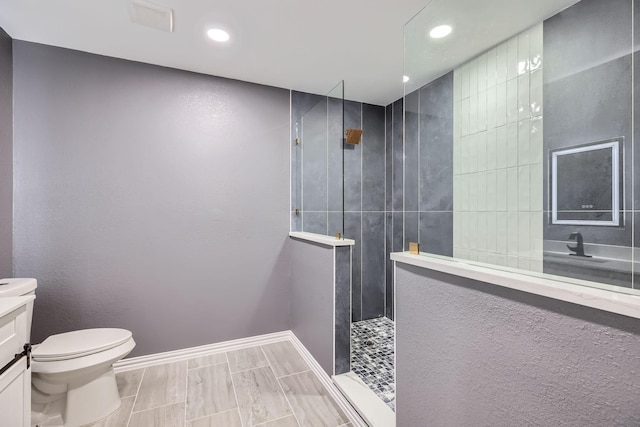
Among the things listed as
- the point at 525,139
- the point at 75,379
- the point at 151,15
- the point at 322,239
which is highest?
the point at 151,15

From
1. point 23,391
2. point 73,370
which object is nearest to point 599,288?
point 23,391

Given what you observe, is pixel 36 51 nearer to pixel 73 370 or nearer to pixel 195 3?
pixel 195 3

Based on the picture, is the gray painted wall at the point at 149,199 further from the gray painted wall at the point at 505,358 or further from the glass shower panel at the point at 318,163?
the gray painted wall at the point at 505,358

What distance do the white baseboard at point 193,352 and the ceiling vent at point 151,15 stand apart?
2.33m

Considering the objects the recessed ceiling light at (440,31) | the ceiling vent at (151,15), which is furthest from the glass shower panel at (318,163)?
the ceiling vent at (151,15)

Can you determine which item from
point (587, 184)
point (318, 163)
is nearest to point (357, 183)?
point (318, 163)

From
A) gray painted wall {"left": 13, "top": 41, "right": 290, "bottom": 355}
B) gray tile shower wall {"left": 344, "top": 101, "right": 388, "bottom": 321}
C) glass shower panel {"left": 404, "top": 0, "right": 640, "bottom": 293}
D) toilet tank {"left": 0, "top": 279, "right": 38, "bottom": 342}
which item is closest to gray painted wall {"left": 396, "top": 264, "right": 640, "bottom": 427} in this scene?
glass shower panel {"left": 404, "top": 0, "right": 640, "bottom": 293}

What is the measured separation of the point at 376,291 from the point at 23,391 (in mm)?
2682

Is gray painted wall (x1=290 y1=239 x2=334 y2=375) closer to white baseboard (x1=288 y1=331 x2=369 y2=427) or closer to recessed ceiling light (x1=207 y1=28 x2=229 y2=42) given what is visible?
white baseboard (x1=288 y1=331 x2=369 y2=427)

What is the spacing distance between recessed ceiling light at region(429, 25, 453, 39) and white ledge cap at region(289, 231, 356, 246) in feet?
3.95

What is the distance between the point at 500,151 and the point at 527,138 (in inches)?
5.0

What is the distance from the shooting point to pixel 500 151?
138 centimetres

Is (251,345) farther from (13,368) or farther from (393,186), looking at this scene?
(393,186)

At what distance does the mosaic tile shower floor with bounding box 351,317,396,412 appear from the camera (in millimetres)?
1817
